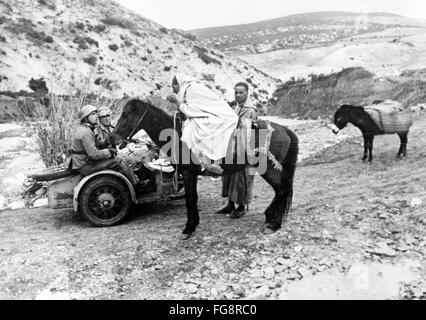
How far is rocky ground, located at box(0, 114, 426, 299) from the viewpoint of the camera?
14.1ft

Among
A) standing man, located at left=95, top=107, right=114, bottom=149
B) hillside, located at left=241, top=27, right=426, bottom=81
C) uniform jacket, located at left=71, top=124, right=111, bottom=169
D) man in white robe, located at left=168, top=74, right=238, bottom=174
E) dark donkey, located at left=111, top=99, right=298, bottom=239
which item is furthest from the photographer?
hillside, located at left=241, top=27, right=426, bottom=81

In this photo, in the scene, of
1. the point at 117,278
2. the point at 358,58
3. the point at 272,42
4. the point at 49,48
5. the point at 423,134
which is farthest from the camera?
the point at 272,42

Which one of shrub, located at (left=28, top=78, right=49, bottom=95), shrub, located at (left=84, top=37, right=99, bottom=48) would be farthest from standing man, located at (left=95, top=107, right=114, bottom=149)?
shrub, located at (left=84, top=37, right=99, bottom=48)

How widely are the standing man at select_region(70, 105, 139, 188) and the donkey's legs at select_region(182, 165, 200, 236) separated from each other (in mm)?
1121

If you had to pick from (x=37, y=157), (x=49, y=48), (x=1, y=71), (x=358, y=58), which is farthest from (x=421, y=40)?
(x=37, y=157)

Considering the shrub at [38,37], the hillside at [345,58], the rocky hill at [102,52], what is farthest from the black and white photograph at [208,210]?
the hillside at [345,58]

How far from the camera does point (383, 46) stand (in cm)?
5125

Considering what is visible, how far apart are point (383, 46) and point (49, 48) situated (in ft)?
126

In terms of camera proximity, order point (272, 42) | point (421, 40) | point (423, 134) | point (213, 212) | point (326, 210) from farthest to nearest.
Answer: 1. point (272, 42)
2. point (421, 40)
3. point (423, 134)
4. point (213, 212)
5. point (326, 210)

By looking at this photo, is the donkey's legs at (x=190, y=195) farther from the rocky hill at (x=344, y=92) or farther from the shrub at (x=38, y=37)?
the shrub at (x=38, y=37)

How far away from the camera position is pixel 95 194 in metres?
6.14

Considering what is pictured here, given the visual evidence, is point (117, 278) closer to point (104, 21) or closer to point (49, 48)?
point (49, 48)

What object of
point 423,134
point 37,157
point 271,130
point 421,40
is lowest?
point 37,157

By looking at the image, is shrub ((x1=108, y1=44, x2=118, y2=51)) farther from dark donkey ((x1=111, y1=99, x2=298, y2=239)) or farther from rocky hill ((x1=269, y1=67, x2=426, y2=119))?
dark donkey ((x1=111, y1=99, x2=298, y2=239))
